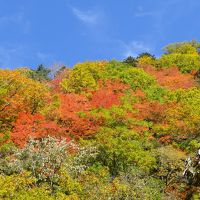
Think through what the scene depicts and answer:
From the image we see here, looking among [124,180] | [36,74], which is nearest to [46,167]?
[124,180]

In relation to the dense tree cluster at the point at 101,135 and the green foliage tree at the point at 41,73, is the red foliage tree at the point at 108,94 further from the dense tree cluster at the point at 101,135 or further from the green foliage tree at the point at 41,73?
the green foliage tree at the point at 41,73

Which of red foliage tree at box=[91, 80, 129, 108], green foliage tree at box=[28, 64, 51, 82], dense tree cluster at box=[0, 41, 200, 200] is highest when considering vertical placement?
green foliage tree at box=[28, 64, 51, 82]

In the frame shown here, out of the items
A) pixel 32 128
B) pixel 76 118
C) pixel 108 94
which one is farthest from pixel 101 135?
pixel 108 94

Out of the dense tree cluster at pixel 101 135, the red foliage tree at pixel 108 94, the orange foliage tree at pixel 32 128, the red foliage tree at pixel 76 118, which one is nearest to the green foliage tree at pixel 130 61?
the dense tree cluster at pixel 101 135

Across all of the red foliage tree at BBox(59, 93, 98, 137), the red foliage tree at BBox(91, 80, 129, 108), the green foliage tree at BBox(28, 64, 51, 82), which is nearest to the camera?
the red foliage tree at BBox(59, 93, 98, 137)

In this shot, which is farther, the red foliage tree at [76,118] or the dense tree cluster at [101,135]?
the red foliage tree at [76,118]

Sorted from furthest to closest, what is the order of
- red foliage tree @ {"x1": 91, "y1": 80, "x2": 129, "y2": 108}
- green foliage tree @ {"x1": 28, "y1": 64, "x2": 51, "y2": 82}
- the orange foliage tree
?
green foliage tree @ {"x1": 28, "y1": 64, "x2": 51, "y2": 82} < red foliage tree @ {"x1": 91, "y1": 80, "x2": 129, "y2": 108} < the orange foliage tree

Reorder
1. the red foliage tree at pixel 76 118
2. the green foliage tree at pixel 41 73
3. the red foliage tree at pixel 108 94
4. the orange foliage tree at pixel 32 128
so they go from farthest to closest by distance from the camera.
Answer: the green foliage tree at pixel 41 73 < the red foliage tree at pixel 108 94 < the red foliage tree at pixel 76 118 < the orange foliage tree at pixel 32 128

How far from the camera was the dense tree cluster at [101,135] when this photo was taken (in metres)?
29.9

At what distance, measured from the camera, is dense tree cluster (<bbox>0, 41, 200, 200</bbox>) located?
1177 inches

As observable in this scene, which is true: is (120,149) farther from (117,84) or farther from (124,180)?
(117,84)

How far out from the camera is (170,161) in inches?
1503

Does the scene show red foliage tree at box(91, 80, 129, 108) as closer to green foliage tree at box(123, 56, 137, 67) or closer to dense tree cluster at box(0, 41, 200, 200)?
dense tree cluster at box(0, 41, 200, 200)

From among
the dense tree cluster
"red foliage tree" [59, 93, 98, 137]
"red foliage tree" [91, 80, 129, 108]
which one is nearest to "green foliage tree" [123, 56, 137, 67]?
the dense tree cluster
